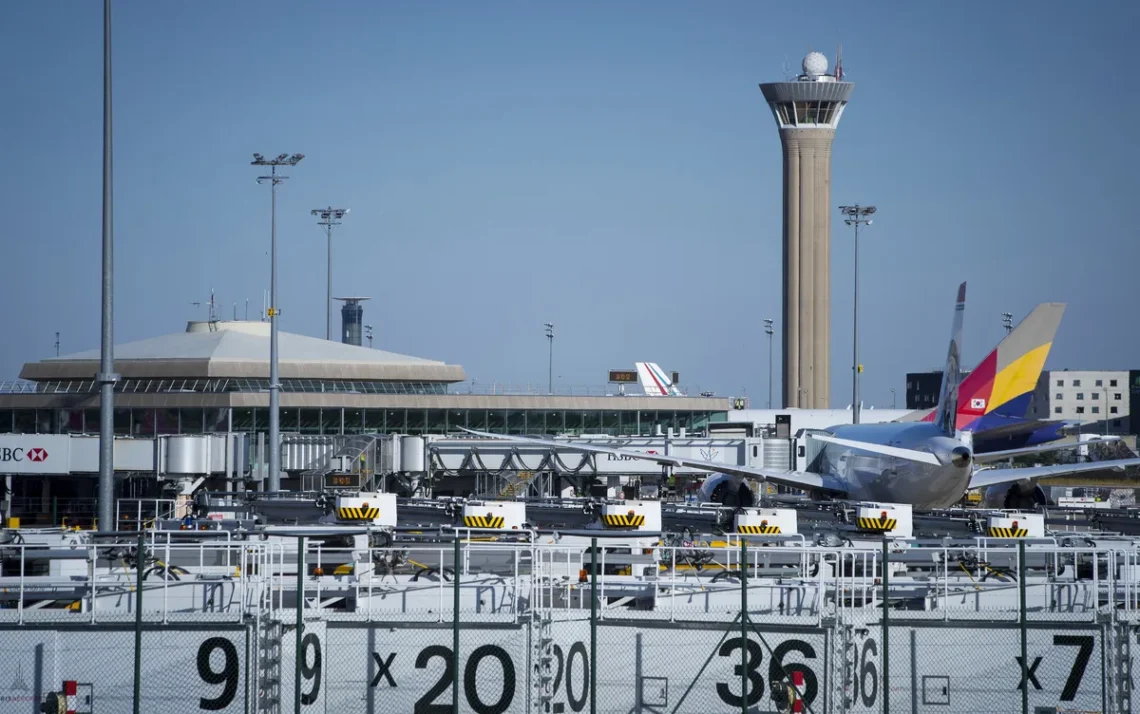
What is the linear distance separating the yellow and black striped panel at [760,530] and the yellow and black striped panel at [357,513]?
985cm

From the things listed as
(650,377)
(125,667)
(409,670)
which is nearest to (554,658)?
(409,670)

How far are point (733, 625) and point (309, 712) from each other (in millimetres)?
6730

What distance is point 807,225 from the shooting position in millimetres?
162000

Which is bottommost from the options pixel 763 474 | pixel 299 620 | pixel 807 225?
pixel 299 620

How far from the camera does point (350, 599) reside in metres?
26.4

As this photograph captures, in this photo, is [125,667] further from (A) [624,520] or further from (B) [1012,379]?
(B) [1012,379]

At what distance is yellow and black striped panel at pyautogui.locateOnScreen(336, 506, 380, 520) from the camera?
39.5m

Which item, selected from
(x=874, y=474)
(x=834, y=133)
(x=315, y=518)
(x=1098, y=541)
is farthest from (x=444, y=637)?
(x=834, y=133)

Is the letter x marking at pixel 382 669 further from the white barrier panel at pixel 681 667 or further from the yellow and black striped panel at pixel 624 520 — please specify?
the yellow and black striped panel at pixel 624 520

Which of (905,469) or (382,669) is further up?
(905,469)

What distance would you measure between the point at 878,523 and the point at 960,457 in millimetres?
14773

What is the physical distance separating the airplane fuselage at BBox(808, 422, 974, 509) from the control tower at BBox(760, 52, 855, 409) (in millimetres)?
93818

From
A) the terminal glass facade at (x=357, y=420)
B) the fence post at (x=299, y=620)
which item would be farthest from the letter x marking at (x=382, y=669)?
the terminal glass facade at (x=357, y=420)

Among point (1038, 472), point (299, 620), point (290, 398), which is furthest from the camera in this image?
point (290, 398)
